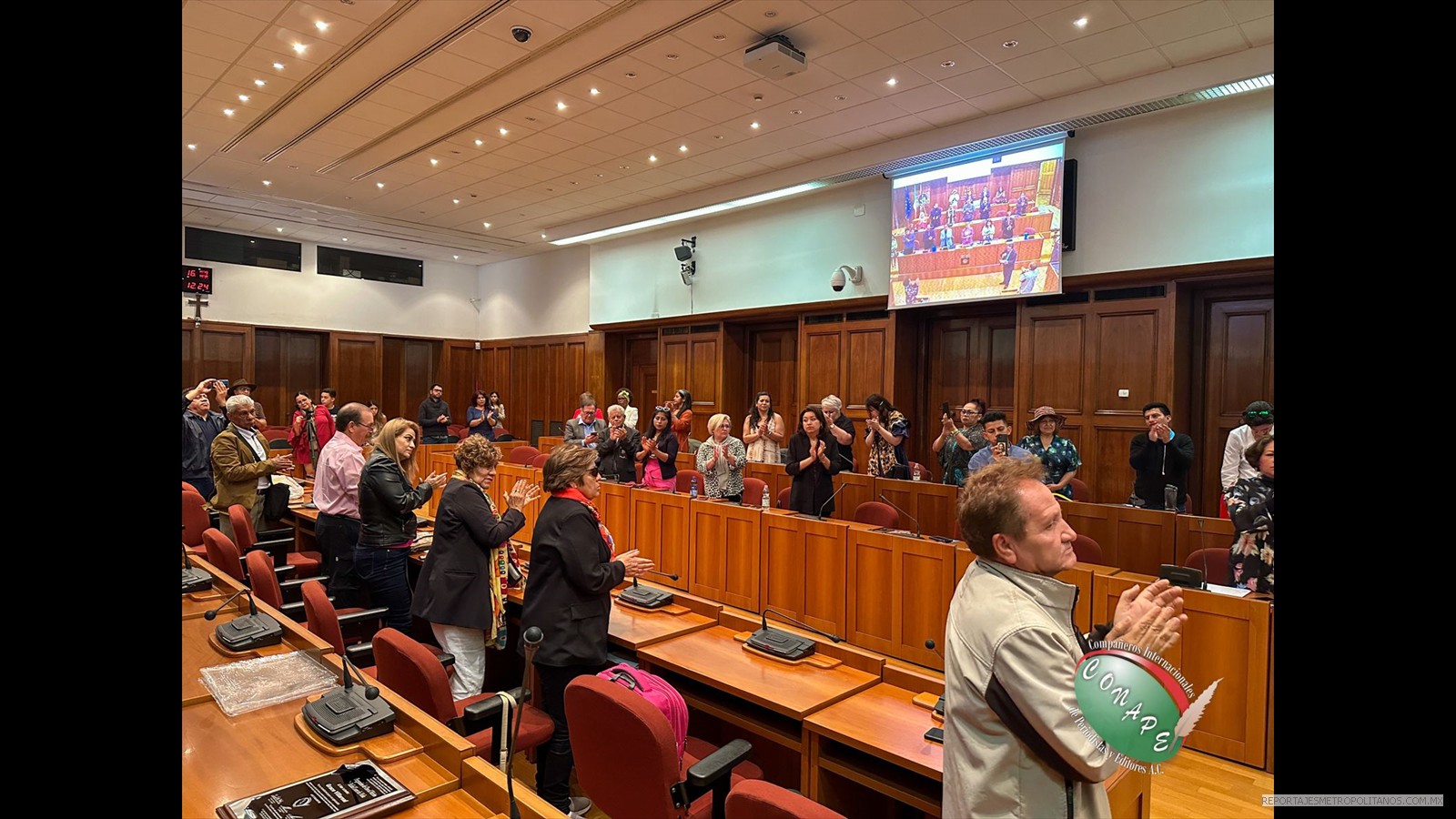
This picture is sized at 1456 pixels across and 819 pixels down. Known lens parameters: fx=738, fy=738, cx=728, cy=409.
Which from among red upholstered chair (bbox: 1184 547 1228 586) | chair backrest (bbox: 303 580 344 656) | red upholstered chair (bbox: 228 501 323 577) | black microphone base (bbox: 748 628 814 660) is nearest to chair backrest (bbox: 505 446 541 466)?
red upholstered chair (bbox: 228 501 323 577)

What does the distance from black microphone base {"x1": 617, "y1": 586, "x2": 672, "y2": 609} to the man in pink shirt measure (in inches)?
67.1

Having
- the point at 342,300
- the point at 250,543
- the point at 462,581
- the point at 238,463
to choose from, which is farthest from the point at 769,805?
the point at 342,300

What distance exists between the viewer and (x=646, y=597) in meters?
3.90

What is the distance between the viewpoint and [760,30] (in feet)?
19.0

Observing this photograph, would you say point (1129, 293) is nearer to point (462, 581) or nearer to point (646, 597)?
point (646, 597)

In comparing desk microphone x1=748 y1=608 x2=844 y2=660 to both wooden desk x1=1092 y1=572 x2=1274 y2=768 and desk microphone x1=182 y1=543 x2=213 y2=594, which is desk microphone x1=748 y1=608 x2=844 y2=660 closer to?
wooden desk x1=1092 y1=572 x2=1274 y2=768

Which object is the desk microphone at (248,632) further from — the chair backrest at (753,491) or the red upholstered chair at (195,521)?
the chair backrest at (753,491)

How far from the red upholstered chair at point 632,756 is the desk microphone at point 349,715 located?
0.55 meters

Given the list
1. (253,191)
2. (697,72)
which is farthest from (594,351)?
(697,72)

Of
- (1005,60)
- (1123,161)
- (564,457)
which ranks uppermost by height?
(1005,60)

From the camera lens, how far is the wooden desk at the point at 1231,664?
3.43 metres

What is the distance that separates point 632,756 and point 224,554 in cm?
332
